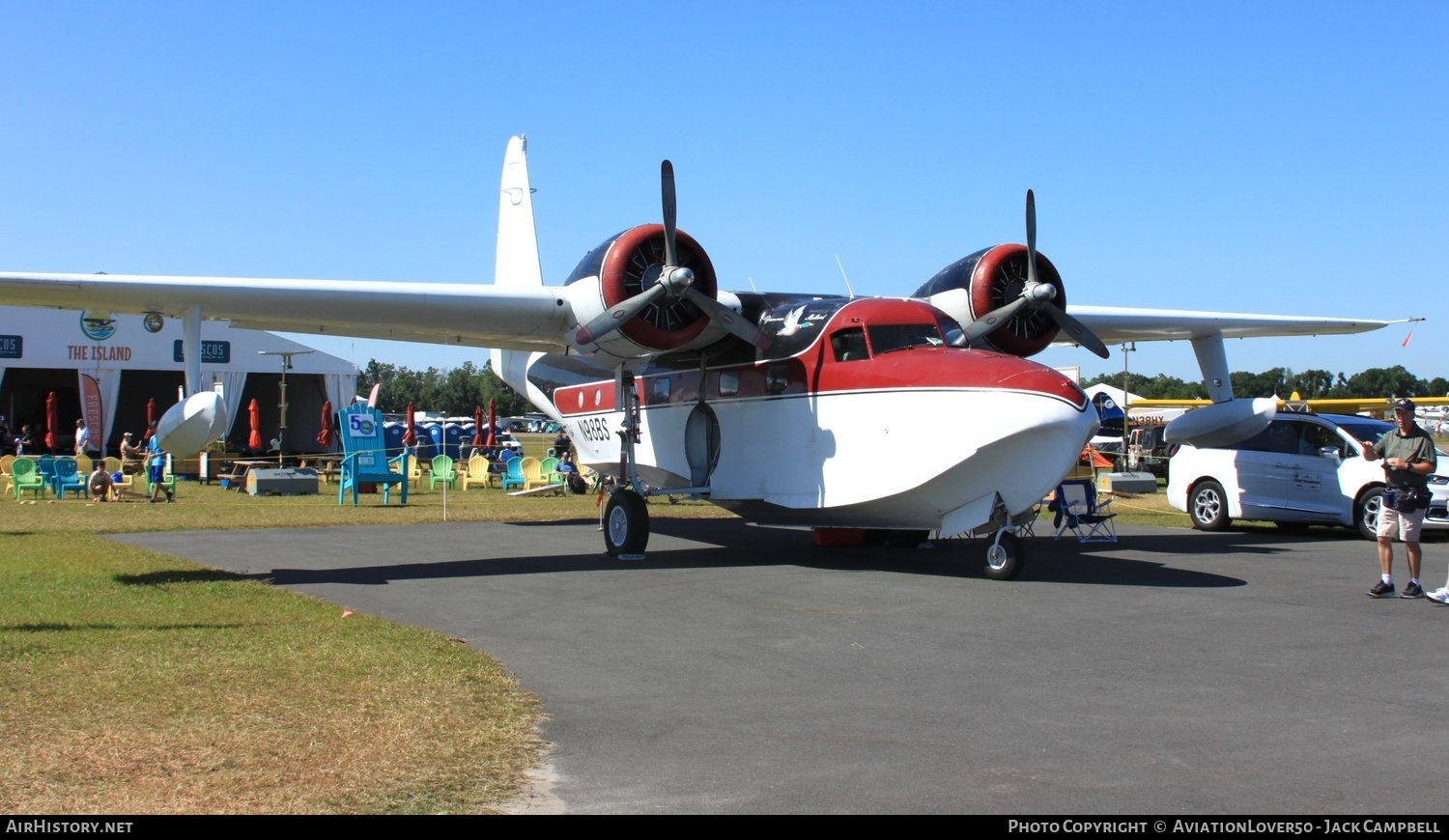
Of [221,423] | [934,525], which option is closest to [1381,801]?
[934,525]

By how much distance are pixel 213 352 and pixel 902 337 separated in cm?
Result: 3805

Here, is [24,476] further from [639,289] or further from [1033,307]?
[1033,307]

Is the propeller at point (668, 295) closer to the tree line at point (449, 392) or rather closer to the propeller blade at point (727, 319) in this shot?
the propeller blade at point (727, 319)

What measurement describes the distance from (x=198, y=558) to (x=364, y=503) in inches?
443

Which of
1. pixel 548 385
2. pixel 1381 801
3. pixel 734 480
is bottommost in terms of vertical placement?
pixel 1381 801

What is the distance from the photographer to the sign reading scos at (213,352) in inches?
1757

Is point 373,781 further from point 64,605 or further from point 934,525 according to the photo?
point 934,525

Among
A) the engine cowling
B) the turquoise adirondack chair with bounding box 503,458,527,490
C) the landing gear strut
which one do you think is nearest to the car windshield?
the engine cowling

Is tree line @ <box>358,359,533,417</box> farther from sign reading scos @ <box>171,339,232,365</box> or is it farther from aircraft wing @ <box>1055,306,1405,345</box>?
aircraft wing @ <box>1055,306,1405,345</box>

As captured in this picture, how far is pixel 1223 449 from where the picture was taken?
19.0m

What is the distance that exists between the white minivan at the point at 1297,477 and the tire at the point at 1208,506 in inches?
0.6

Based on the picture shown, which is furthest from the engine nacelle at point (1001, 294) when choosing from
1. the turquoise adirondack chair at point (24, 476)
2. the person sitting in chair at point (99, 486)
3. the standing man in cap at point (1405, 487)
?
the turquoise adirondack chair at point (24, 476)

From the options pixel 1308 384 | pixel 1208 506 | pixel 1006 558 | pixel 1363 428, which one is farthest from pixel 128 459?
pixel 1308 384

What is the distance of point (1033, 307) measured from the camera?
1502 cm
